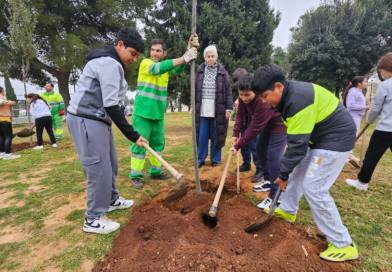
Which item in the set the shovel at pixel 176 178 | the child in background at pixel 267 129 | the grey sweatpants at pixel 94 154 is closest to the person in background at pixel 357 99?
the child in background at pixel 267 129

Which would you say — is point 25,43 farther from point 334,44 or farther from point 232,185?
point 334,44

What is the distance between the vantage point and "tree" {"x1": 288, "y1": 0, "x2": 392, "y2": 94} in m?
17.1

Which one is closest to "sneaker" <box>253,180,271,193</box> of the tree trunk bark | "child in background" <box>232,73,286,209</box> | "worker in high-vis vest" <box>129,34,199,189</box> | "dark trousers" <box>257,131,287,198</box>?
"child in background" <box>232,73,286,209</box>

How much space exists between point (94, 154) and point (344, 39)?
18855 millimetres

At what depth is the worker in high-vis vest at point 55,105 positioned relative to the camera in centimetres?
873

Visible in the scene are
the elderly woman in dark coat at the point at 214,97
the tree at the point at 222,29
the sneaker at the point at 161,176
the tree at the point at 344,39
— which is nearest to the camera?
the sneaker at the point at 161,176

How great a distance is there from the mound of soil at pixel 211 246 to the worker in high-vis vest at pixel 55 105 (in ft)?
23.0

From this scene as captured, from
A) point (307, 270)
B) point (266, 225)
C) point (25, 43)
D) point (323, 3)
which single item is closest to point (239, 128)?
point (266, 225)

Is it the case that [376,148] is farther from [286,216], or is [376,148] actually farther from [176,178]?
[176,178]

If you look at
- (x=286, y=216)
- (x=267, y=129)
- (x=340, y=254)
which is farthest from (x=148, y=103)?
(x=340, y=254)

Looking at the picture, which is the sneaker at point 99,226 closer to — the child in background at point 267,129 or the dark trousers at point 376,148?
the child in background at point 267,129

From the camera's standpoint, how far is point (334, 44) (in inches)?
673

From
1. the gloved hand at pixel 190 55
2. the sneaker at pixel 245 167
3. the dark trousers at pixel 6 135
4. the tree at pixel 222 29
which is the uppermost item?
the tree at pixel 222 29

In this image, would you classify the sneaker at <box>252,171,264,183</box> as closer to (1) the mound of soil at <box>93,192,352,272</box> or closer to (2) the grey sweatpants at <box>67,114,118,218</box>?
(1) the mound of soil at <box>93,192,352,272</box>
